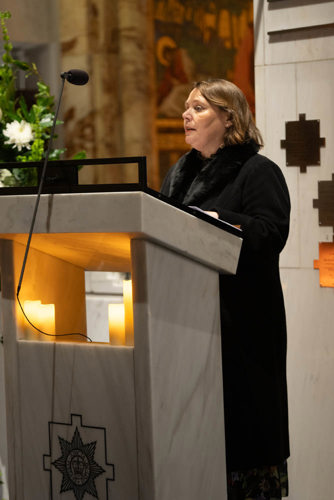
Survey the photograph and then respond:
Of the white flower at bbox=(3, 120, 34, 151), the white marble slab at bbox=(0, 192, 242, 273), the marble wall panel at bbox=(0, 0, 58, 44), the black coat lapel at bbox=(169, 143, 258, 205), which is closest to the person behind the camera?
the white marble slab at bbox=(0, 192, 242, 273)

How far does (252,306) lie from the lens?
2.59 metres

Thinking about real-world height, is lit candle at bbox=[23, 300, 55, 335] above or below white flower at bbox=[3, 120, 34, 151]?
below

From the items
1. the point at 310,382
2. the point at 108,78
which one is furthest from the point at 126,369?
the point at 108,78

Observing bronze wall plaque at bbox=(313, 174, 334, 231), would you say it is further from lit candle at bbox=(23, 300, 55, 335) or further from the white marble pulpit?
lit candle at bbox=(23, 300, 55, 335)

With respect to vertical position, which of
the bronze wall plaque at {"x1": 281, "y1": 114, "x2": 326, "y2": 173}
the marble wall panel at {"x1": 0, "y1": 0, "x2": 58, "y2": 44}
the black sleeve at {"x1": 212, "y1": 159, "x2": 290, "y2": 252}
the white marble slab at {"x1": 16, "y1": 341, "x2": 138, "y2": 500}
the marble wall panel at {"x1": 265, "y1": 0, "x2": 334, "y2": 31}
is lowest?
the white marble slab at {"x1": 16, "y1": 341, "x2": 138, "y2": 500}

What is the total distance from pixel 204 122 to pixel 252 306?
0.61 metres

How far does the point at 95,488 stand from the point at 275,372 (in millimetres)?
724

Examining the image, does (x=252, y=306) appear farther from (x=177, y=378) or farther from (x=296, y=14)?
(x=296, y=14)

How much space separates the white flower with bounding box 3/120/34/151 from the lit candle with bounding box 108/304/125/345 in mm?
1557

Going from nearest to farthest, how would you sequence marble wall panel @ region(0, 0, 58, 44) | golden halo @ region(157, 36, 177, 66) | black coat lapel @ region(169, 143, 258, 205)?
black coat lapel @ region(169, 143, 258, 205) → marble wall panel @ region(0, 0, 58, 44) → golden halo @ region(157, 36, 177, 66)

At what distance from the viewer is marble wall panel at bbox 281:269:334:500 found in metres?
3.77

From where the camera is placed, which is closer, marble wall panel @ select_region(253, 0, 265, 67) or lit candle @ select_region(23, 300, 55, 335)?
lit candle @ select_region(23, 300, 55, 335)

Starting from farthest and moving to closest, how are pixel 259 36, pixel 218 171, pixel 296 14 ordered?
pixel 259 36
pixel 296 14
pixel 218 171

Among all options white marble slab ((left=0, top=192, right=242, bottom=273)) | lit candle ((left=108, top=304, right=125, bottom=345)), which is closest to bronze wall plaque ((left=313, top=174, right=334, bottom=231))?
white marble slab ((left=0, top=192, right=242, bottom=273))
